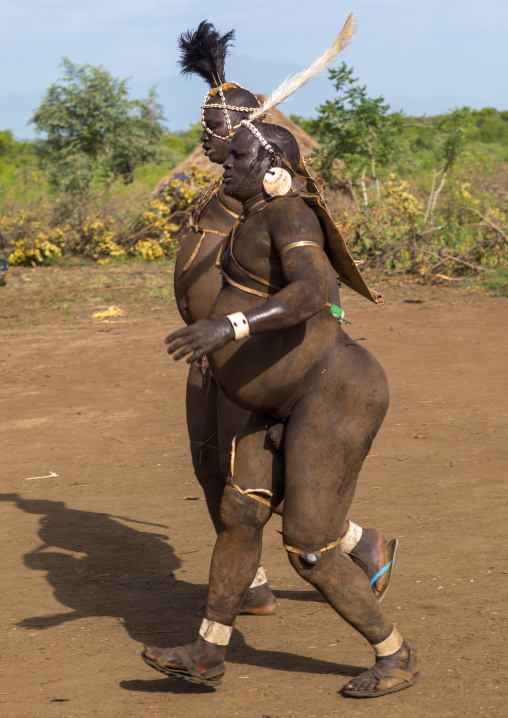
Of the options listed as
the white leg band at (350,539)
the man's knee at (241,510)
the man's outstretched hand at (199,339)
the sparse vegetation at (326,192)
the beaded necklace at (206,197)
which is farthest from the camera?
the sparse vegetation at (326,192)

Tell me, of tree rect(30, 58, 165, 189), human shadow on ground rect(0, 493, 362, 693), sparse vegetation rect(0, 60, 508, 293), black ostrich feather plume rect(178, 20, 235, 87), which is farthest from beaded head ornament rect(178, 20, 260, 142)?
tree rect(30, 58, 165, 189)

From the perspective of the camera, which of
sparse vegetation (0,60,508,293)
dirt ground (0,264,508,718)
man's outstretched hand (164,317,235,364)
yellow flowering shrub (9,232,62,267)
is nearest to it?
man's outstretched hand (164,317,235,364)

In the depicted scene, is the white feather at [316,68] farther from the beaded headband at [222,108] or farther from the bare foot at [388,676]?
the bare foot at [388,676]

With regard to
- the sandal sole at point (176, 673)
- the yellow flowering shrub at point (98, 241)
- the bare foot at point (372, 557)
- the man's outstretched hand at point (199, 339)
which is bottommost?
the sandal sole at point (176, 673)

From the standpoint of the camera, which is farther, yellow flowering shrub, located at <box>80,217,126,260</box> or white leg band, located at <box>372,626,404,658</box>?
yellow flowering shrub, located at <box>80,217,126,260</box>

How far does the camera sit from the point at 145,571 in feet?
14.8

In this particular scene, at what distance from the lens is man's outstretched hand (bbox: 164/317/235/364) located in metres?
2.72

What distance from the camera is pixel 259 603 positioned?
3.96 meters

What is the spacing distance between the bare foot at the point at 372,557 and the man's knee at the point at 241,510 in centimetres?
70

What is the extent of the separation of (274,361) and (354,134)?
13338mm

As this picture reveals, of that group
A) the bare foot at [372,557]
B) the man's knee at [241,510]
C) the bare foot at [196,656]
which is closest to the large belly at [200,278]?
the man's knee at [241,510]

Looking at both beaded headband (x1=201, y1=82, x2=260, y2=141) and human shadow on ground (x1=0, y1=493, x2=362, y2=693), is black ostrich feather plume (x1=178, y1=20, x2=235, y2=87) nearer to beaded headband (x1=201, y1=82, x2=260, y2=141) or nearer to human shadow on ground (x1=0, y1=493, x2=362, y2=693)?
beaded headband (x1=201, y1=82, x2=260, y2=141)

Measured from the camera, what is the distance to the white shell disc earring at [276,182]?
3080 mm

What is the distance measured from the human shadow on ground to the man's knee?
2.23 feet
